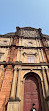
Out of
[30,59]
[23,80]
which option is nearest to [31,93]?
[23,80]

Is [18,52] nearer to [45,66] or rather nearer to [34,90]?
[45,66]

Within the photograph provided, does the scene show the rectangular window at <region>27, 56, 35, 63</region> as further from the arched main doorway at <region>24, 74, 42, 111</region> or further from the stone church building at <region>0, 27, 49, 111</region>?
the arched main doorway at <region>24, 74, 42, 111</region>

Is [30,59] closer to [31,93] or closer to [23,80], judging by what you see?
[23,80]

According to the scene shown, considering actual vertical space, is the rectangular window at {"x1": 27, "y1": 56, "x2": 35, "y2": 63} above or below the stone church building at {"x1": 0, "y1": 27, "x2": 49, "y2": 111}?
above

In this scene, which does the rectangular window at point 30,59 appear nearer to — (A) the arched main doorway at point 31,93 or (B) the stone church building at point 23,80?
(B) the stone church building at point 23,80

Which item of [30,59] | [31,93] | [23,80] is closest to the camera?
[31,93]

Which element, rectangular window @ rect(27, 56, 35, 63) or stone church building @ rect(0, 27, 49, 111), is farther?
rectangular window @ rect(27, 56, 35, 63)

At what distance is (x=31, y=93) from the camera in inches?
298

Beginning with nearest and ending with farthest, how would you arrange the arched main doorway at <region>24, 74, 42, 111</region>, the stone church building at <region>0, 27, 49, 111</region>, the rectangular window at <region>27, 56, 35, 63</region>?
the stone church building at <region>0, 27, 49, 111</region> < the arched main doorway at <region>24, 74, 42, 111</region> < the rectangular window at <region>27, 56, 35, 63</region>

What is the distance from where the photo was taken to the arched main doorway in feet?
22.6

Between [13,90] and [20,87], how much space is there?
81cm

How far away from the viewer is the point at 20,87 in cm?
758

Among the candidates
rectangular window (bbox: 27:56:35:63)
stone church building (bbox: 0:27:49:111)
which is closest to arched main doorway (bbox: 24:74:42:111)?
stone church building (bbox: 0:27:49:111)

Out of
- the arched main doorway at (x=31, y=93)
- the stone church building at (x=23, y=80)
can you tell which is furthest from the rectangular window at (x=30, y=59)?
the arched main doorway at (x=31, y=93)
